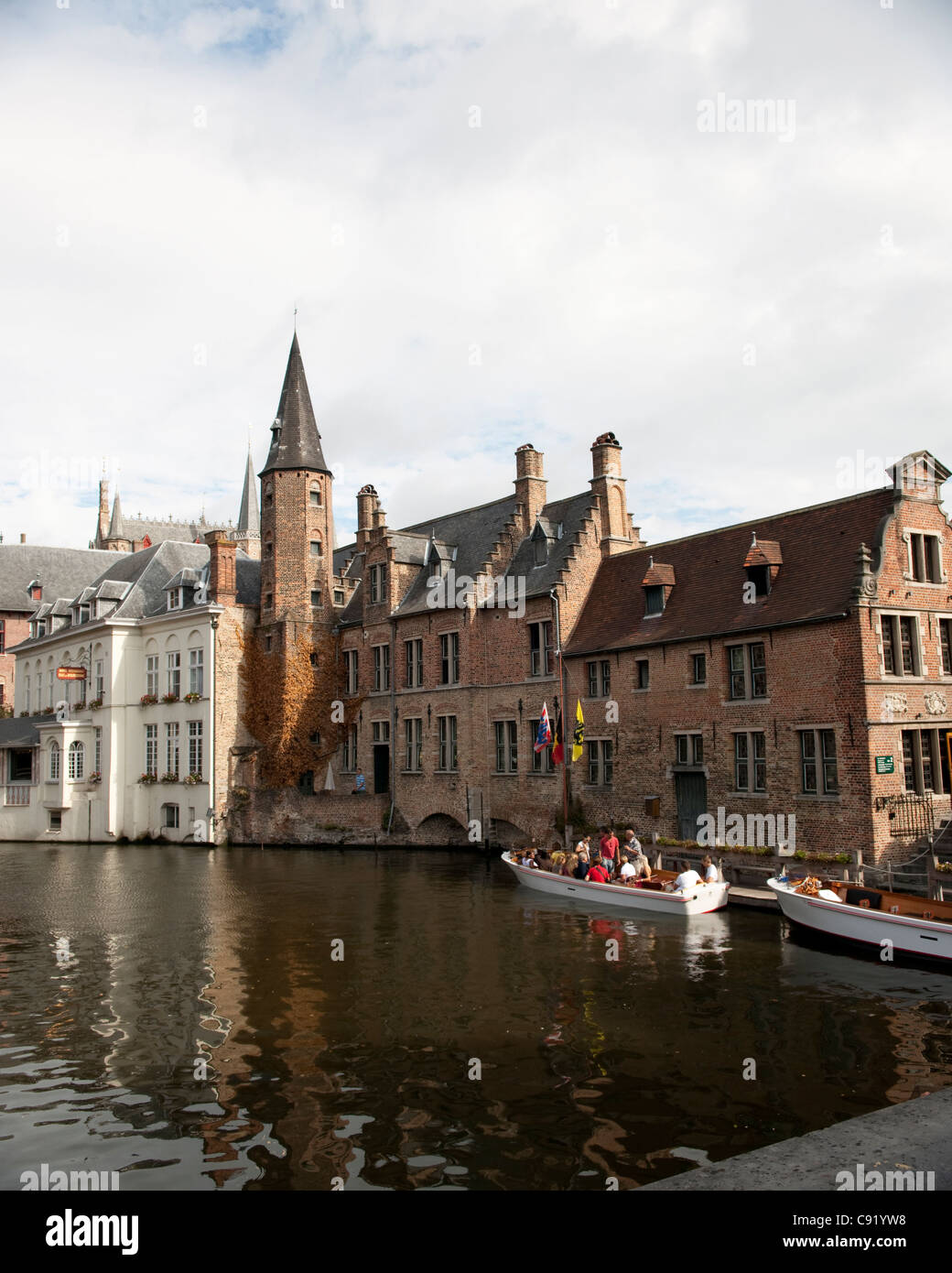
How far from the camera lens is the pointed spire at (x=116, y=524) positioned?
7831 cm

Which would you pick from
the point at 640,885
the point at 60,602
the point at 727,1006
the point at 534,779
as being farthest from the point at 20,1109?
the point at 60,602

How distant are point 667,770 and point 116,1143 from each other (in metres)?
19.9

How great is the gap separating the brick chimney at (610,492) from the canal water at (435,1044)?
46.7 ft

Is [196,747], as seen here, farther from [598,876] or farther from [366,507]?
[598,876]

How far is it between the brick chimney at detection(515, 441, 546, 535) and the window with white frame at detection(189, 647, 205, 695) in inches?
587

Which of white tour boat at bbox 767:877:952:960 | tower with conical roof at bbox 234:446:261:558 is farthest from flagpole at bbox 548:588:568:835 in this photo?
tower with conical roof at bbox 234:446:261:558

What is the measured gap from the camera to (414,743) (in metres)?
36.8

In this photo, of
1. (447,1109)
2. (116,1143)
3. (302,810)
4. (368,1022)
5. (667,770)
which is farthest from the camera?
(302,810)

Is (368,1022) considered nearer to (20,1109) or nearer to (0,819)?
(20,1109)

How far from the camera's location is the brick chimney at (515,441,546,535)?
35844 millimetres

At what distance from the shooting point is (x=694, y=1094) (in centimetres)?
1122

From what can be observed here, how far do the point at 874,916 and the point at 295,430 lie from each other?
102 feet
